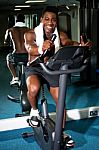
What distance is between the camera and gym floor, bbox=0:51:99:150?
Result: 2639 mm

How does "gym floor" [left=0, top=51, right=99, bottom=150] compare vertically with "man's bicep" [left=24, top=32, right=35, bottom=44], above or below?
below

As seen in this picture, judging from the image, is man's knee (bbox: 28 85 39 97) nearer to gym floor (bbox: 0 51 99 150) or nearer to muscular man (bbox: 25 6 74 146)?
muscular man (bbox: 25 6 74 146)

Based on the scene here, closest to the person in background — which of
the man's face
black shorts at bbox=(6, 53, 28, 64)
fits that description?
the man's face

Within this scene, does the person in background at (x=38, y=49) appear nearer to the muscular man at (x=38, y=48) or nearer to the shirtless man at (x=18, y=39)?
the muscular man at (x=38, y=48)

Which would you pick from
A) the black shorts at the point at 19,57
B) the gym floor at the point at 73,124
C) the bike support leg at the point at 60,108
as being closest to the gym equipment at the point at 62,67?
the bike support leg at the point at 60,108

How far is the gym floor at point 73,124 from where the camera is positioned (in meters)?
2.64

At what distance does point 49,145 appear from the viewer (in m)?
2.15

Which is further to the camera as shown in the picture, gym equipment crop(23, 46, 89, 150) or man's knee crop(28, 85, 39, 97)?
man's knee crop(28, 85, 39, 97)

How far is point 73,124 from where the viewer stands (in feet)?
10.7

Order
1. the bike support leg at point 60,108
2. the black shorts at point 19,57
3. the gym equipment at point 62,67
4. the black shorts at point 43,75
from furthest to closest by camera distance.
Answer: the black shorts at point 19,57 → the black shorts at point 43,75 → the bike support leg at point 60,108 → the gym equipment at point 62,67

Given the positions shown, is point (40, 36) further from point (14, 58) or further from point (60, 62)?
point (14, 58)

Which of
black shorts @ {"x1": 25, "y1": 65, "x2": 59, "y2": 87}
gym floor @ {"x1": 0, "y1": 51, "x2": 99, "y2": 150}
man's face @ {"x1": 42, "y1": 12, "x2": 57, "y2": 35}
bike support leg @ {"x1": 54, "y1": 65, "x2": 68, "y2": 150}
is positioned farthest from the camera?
gym floor @ {"x1": 0, "y1": 51, "x2": 99, "y2": 150}

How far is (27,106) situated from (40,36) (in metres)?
1.07

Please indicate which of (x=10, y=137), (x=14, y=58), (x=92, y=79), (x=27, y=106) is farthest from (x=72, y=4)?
(x=10, y=137)
